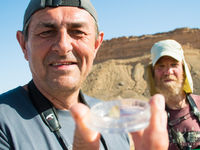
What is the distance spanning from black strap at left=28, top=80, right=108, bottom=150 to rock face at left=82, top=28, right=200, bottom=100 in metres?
26.2

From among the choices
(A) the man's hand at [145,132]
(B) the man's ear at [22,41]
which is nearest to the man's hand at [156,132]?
(A) the man's hand at [145,132]

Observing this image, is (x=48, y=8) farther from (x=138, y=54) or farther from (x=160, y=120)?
(x=138, y=54)

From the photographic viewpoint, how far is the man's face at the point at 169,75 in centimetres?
386

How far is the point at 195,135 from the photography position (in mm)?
3342

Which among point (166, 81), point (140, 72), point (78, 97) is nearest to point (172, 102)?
point (166, 81)

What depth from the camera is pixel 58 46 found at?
1687 mm

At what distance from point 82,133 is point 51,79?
898 millimetres

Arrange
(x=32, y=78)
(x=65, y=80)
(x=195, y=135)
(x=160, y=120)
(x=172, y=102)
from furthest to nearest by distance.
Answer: (x=172, y=102) < (x=195, y=135) < (x=32, y=78) < (x=65, y=80) < (x=160, y=120)

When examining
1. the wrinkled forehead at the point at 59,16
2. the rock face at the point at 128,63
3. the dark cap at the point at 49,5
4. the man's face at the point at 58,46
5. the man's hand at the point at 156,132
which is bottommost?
the rock face at the point at 128,63

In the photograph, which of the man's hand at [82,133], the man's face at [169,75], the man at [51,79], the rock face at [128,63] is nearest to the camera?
the man's hand at [82,133]

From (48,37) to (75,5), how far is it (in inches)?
14.3

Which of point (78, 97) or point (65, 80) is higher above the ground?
point (65, 80)

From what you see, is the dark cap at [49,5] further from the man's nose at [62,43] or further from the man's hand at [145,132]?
the man's hand at [145,132]

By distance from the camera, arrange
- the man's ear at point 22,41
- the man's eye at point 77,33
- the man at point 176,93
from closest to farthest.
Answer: the man's eye at point 77,33 < the man's ear at point 22,41 < the man at point 176,93
